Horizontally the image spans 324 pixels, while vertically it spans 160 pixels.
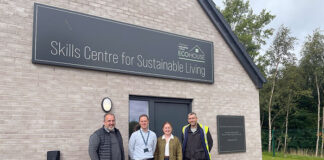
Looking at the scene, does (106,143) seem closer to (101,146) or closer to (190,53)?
(101,146)

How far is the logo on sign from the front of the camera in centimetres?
899

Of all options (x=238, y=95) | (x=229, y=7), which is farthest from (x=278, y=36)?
(x=238, y=95)

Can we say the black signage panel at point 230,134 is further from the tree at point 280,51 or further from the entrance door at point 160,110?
the tree at point 280,51

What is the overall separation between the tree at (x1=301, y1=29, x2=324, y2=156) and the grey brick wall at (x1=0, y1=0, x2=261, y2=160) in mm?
20985

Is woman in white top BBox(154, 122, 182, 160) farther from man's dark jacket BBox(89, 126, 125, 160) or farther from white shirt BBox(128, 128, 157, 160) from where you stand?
man's dark jacket BBox(89, 126, 125, 160)

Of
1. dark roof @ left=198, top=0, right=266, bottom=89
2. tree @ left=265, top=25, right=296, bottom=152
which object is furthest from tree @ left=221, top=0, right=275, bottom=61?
dark roof @ left=198, top=0, right=266, bottom=89

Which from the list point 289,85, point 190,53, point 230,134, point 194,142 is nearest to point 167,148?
point 194,142

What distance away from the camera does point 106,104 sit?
730 cm

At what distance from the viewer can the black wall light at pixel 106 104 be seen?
7238 millimetres

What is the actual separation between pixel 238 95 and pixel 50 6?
6247mm

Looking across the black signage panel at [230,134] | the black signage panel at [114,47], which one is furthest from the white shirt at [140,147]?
the black signage panel at [230,134]

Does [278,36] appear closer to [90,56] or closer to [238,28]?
[238,28]

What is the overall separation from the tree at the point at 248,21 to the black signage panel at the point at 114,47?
863 inches

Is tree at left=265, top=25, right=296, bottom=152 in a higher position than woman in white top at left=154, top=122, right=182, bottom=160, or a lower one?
higher
